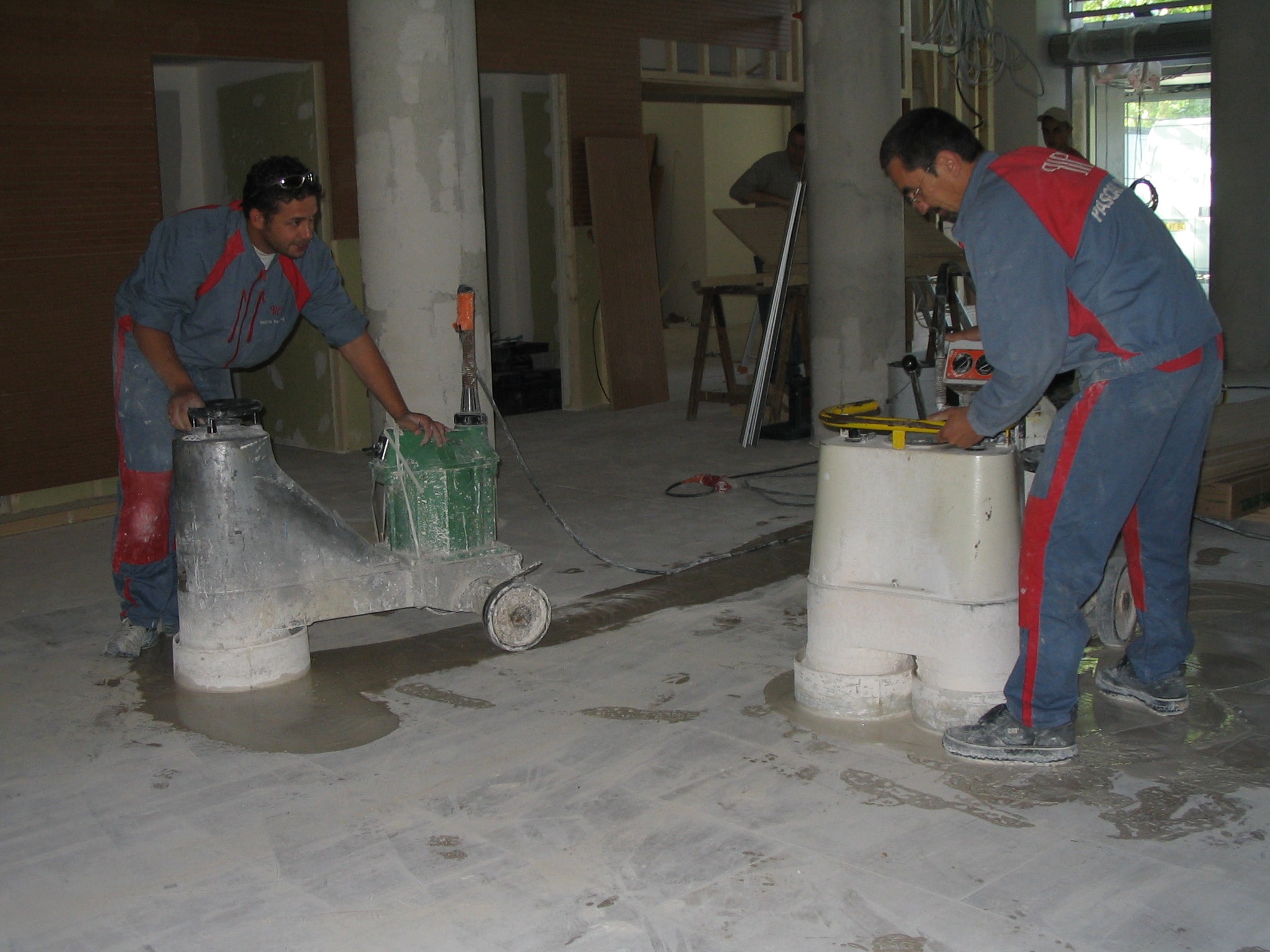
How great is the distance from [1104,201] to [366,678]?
7.95ft

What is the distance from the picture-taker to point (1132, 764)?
3.01 meters

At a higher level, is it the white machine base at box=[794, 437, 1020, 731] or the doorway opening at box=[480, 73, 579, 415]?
the doorway opening at box=[480, 73, 579, 415]

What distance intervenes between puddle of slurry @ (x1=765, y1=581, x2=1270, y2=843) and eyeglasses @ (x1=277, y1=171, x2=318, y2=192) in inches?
77.1

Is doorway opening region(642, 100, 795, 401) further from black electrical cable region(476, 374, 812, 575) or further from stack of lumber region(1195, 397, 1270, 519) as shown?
black electrical cable region(476, 374, 812, 575)

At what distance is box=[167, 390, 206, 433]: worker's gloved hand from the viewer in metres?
3.62

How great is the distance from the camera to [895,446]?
3148mm

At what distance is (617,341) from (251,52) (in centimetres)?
317

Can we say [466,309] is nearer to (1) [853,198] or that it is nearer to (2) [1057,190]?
(2) [1057,190]

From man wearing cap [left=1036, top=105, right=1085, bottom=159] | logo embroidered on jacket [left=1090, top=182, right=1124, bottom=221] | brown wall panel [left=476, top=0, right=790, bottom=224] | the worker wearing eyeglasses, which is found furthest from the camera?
brown wall panel [left=476, top=0, right=790, bottom=224]

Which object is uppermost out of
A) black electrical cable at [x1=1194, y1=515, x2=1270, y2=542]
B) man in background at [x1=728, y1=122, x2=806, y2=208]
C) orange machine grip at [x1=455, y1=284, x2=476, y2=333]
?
man in background at [x1=728, y1=122, x2=806, y2=208]

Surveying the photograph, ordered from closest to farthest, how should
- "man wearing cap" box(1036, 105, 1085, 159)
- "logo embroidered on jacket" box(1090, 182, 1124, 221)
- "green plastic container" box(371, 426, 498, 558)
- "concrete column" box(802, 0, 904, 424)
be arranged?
"logo embroidered on jacket" box(1090, 182, 1124, 221) < "green plastic container" box(371, 426, 498, 558) < "concrete column" box(802, 0, 904, 424) < "man wearing cap" box(1036, 105, 1085, 159)

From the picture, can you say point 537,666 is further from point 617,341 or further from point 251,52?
point 617,341

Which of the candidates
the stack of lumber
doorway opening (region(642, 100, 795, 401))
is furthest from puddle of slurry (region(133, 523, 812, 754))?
doorway opening (region(642, 100, 795, 401))

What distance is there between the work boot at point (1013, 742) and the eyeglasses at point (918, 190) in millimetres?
1256
